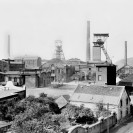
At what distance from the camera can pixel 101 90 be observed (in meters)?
39.7

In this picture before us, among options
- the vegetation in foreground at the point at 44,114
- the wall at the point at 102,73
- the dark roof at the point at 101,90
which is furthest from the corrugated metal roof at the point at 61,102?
the wall at the point at 102,73

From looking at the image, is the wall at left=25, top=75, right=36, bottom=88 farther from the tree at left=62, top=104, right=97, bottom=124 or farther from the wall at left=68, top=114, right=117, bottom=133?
the wall at left=68, top=114, right=117, bottom=133

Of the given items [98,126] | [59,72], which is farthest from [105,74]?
[59,72]

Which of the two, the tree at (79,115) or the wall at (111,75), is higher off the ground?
the wall at (111,75)

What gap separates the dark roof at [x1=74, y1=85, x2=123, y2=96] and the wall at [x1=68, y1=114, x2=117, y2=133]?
167 inches

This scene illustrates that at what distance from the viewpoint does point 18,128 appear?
2186 cm

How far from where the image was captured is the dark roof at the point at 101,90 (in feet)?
126

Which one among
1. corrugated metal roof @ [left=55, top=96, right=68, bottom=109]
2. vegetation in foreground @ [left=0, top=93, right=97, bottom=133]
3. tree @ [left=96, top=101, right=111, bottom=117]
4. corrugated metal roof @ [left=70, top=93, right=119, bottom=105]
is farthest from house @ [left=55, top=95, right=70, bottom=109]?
tree @ [left=96, top=101, right=111, bottom=117]

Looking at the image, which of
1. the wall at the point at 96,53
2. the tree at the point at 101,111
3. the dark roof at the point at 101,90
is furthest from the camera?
the wall at the point at 96,53

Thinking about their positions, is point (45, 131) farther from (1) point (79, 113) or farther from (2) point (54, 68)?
(2) point (54, 68)

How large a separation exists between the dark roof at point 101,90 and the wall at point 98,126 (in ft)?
13.9

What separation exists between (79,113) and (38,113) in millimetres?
6511

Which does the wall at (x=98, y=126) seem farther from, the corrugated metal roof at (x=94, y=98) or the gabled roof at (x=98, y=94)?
the gabled roof at (x=98, y=94)

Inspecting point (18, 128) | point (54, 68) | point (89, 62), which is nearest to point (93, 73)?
point (89, 62)
